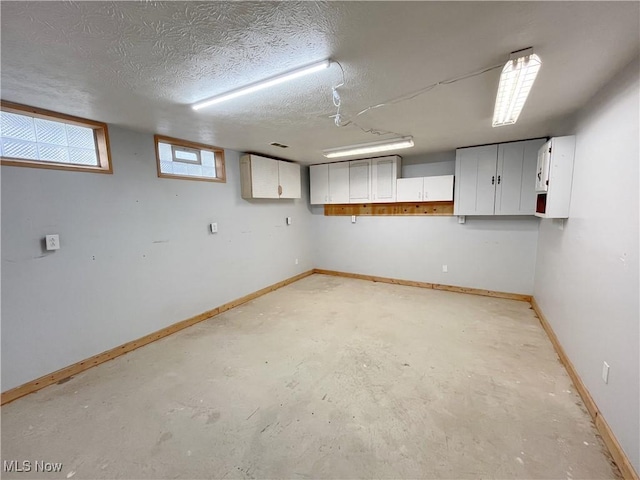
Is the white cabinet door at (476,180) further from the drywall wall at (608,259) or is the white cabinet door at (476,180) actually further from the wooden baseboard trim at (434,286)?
the drywall wall at (608,259)

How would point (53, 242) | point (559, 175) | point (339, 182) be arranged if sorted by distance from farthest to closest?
point (339, 182), point (559, 175), point (53, 242)

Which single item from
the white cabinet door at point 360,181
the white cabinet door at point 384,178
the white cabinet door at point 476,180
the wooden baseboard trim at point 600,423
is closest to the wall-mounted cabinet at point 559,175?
the white cabinet door at point 476,180

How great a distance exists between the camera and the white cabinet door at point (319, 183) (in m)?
5.34

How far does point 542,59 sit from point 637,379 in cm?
190

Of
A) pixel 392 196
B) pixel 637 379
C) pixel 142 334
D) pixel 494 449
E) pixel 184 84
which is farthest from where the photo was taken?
pixel 392 196

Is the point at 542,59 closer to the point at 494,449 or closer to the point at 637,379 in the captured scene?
the point at 637,379

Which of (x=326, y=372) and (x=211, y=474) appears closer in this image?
(x=211, y=474)

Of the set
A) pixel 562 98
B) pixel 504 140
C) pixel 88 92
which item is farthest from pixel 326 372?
pixel 504 140

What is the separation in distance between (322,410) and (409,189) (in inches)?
146

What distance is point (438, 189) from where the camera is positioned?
4320 mm

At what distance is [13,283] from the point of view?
2145mm

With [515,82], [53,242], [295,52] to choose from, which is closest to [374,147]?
[515,82]

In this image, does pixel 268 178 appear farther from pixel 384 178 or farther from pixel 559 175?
pixel 559 175

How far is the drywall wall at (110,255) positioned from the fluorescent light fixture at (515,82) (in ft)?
11.2
